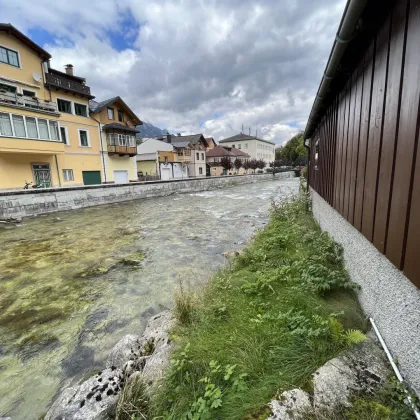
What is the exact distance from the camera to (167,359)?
7.65ft

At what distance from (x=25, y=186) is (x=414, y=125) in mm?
21296

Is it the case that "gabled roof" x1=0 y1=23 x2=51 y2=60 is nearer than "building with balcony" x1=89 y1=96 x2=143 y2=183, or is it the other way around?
"gabled roof" x1=0 y1=23 x2=51 y2=60

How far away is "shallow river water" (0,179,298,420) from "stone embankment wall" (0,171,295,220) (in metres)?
1.49

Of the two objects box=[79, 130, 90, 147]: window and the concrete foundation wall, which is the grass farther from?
box=[79, 130, 90, 147]: window

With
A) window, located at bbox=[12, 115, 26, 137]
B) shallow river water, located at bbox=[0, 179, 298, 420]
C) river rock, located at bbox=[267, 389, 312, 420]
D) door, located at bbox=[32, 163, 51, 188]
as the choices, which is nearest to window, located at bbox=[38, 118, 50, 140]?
window, located at bbox=[12, 115, 26, 137]

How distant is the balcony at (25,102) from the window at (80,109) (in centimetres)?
374

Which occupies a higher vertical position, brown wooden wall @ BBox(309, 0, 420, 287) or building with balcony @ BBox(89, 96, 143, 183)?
building with balcony @ BBox(89, 96, 143, 183)

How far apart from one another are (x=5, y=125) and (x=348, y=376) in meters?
20.7

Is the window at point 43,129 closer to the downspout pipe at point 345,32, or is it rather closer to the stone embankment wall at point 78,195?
the stone embankment wall at point 78,195

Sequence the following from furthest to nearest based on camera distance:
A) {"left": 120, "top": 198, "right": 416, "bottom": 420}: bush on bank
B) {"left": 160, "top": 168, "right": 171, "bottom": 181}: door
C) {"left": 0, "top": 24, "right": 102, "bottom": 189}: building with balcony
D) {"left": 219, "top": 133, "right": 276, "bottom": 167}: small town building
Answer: {"left": 219, "top": 133, "right": 276, "bottom": 167}: small town building
{"left": 160, "top": 168, "right": 171, "bottom": 181}: door
{"left": 0, "top": 24, "right": 102, "bottom": 189}: building with balcony
{"left": 120, "top": 198, "right": 416, "bottom": 420}: bush on bank

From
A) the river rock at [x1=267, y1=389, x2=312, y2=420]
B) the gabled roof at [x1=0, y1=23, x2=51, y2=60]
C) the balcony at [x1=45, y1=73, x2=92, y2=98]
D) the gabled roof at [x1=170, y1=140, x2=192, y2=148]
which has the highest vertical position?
the gabled roof at [x1=0, y1=23, x2=51, y2=60]

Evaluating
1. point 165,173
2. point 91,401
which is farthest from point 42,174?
point 91,401

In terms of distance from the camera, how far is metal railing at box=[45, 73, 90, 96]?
19.1m

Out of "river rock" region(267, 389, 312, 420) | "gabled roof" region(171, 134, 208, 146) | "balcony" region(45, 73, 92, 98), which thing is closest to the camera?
"river rock" region(267, 389, 312, 420)
